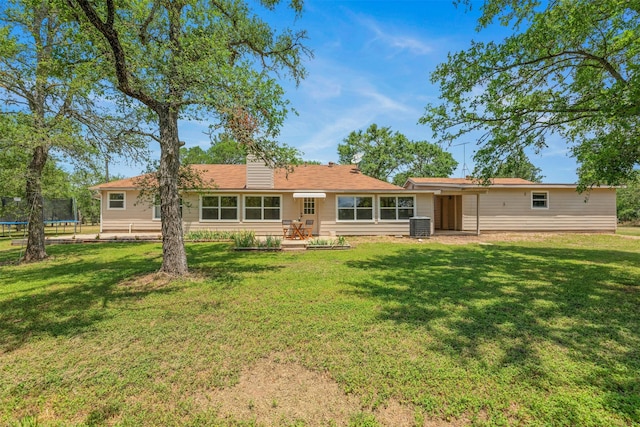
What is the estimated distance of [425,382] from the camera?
8.57 feet

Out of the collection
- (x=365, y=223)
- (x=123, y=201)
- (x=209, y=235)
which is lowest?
(x=209, y=235)

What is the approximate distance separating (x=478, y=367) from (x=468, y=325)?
1110mm

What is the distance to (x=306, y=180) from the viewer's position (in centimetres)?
1639

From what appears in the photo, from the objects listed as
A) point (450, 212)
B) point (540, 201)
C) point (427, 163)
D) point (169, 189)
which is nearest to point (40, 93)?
A: point (169, 189)

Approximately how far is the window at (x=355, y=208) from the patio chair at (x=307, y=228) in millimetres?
1813

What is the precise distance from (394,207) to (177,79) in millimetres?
12177

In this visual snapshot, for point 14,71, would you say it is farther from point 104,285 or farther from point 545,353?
point 545,353

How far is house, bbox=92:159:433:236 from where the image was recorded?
48.9ft

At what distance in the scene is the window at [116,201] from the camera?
1488 centimetres

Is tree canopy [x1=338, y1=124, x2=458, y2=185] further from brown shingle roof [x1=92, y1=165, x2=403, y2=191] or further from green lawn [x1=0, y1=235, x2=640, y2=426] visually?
green lawn [x1=0, y1=235, x2=640, y2=426]

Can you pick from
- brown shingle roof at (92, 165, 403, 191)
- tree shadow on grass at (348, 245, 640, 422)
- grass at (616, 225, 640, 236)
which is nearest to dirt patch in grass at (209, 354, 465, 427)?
tree shadow on grass at (348, 245, 640, 422)

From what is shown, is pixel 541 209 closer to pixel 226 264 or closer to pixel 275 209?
pixel 275 209

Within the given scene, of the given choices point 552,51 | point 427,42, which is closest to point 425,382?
point 552,51

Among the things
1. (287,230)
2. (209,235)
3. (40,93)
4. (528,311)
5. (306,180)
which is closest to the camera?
(528,311)
